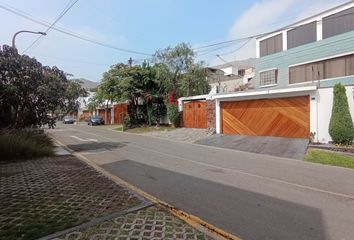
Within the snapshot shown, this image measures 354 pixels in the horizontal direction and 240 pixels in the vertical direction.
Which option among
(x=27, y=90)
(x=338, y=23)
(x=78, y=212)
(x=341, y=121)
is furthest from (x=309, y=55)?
(x=78, y=212)

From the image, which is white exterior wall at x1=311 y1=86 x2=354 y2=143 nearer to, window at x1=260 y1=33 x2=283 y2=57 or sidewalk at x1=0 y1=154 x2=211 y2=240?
window at x1=260 y1=33 x2=283 y2=57

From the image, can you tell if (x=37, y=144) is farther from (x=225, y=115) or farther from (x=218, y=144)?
(x=225, y=115)

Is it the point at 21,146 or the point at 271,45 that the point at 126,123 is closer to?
the point at 271,45

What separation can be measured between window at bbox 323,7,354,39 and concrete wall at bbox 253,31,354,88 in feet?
1.13

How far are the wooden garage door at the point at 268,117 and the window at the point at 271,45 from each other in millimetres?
7223

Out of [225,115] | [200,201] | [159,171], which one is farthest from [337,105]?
[200,201]

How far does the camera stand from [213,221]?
19.1 ft

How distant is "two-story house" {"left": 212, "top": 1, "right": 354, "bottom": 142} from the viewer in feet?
61.6

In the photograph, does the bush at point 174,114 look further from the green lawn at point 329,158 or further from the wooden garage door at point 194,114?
the green lawn at point 329,158

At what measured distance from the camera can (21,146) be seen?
44.8 feet

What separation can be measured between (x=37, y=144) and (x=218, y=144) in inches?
404

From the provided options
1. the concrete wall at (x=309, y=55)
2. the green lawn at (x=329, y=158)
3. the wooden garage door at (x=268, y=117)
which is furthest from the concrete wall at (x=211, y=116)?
the green lawn at (x=329, y=158)

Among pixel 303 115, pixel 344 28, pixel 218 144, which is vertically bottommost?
pixel 218 144

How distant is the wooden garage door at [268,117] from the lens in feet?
63.6
